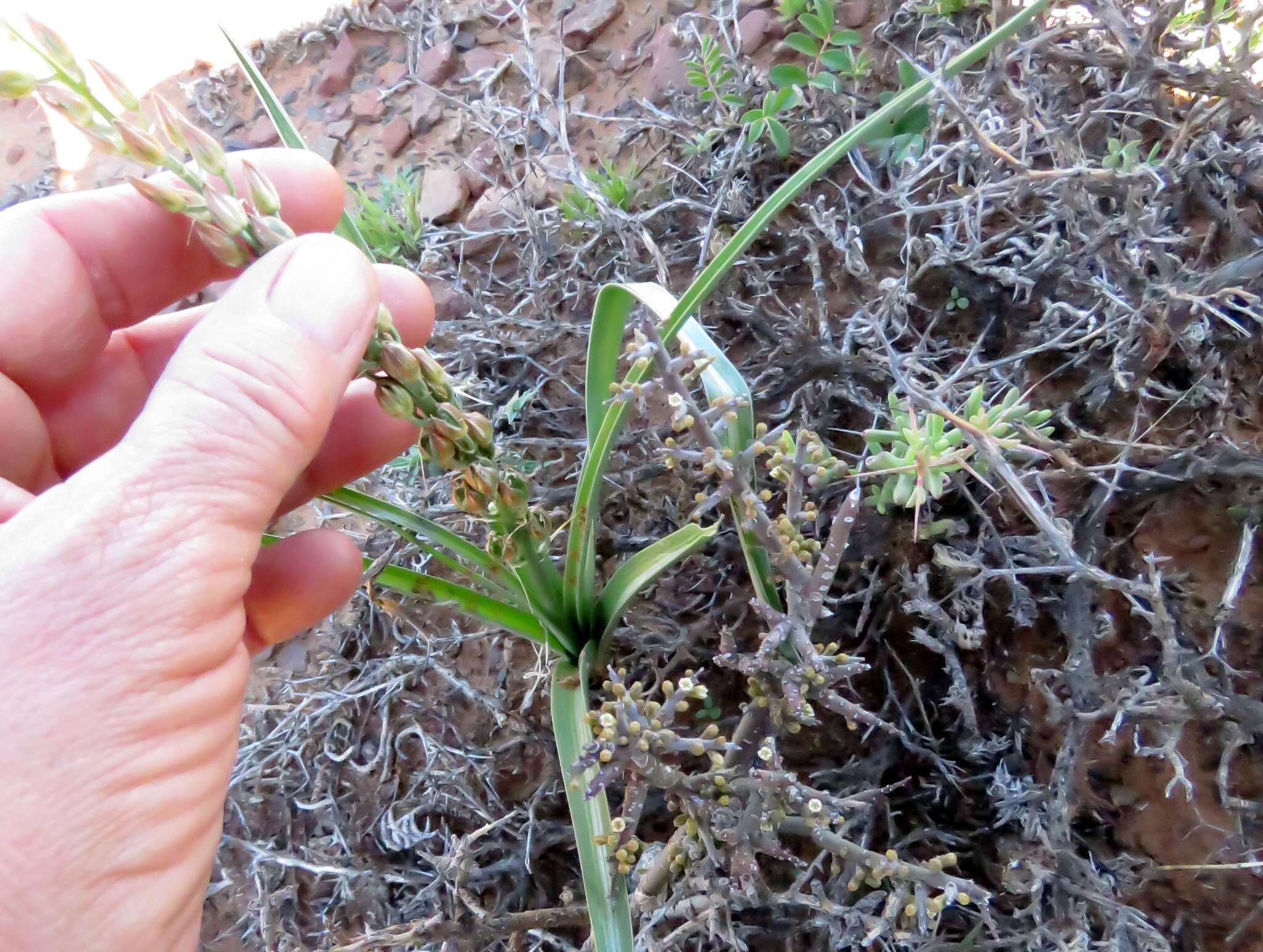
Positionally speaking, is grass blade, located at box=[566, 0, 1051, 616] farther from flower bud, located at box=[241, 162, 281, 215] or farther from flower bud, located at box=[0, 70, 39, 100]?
flower bud, located at box=[0, 70, 39, 100]

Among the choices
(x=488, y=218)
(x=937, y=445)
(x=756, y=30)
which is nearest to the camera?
(x=937, y=445)

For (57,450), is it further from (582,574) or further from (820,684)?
(820,684)

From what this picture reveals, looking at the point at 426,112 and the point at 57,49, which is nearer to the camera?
the point at 57,49

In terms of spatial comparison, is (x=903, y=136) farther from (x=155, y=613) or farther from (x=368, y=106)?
(x=368, y=106)

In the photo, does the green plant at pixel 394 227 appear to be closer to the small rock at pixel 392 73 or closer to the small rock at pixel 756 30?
the small rock at pixel 392 73

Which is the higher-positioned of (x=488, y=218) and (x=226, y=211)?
(x=226, y=211)

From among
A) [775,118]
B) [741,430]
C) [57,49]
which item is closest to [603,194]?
[775,118]

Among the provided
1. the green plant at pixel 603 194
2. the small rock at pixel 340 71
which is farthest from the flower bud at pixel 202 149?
the small rock at pixel 340 71
